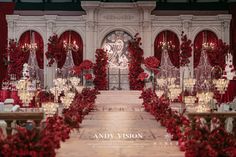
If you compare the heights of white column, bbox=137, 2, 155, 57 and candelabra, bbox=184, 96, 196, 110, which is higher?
white column, bbox=137, 2, 155, 57

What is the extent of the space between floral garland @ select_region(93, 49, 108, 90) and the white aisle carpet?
30.1 feet

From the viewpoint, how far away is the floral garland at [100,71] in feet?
84.0

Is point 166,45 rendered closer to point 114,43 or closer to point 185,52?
point 185,52

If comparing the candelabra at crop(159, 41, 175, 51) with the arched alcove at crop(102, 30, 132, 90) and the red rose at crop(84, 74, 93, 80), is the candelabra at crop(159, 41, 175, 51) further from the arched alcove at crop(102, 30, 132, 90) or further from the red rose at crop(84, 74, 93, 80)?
the red rose at crop(84, 74, 93, 80)

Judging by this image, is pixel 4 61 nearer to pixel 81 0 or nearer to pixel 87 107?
pixel 81 0

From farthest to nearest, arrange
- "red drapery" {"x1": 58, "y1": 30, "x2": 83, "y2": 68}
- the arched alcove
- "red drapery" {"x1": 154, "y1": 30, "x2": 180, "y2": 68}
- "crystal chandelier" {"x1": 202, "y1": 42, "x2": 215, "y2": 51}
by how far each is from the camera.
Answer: the arched alcove < "red drapery" {"x1": 58, "y1": 30, "x2": 83, "y2": 68} < "red drapery" {"x1": 154, "y1": 30, "x2": 180, "y2": 68} < "crystal chandelier" {"x1": 202, "y1": 42, "x2": 215, "y2": 51}

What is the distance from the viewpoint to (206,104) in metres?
11.9

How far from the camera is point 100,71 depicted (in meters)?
25.6

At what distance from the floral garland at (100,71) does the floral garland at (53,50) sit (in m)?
1.93

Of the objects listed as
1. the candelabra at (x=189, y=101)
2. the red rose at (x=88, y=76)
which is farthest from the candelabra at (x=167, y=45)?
the candelabra at (x=189, y=101)

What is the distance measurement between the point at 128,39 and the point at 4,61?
6.17 metres

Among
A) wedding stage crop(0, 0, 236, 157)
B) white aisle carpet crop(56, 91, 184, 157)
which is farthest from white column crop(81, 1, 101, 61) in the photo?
white aisle carpet crop(56, 91, 184, 157)

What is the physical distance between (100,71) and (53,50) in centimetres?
243

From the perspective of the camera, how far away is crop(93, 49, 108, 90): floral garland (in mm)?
25609
